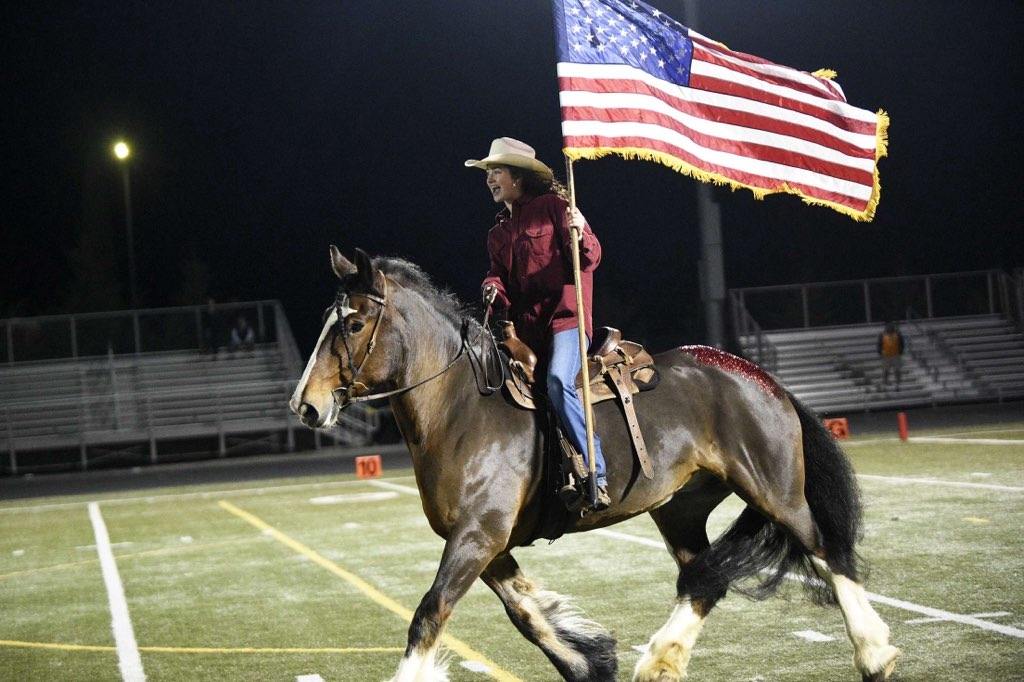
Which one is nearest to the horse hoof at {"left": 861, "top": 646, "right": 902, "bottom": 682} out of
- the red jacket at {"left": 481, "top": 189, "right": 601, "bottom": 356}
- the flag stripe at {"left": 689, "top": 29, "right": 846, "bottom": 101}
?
the red jacket at {"left": 481, "top": 189, "right": 601, "bottom": 356}

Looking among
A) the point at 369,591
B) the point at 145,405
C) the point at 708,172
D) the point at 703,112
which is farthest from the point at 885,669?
the point at 145,405

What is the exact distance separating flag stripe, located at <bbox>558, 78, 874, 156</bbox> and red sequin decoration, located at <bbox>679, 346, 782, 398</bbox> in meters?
1.48

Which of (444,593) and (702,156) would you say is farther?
(702,156)

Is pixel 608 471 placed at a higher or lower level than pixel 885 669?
higher

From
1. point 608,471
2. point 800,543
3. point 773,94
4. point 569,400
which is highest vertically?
point 773,94

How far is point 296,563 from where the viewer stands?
11.9 m

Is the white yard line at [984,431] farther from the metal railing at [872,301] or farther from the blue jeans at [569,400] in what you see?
the blue jeans at [569,400]

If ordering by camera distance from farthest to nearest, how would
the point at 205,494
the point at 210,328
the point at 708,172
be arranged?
the point at 210,328 → the point at 205,494 → the point at 708,172

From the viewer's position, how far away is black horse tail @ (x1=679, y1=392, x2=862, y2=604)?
652 cm

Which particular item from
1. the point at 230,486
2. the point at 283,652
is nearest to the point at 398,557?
the point at 283,652

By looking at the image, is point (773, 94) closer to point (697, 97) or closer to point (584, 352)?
point (697, 97)

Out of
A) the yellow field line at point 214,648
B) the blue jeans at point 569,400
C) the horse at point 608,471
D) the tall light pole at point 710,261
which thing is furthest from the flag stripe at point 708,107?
the tall light pole at point 710,261

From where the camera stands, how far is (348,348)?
5.82m

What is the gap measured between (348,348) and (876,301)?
30.9 meters
